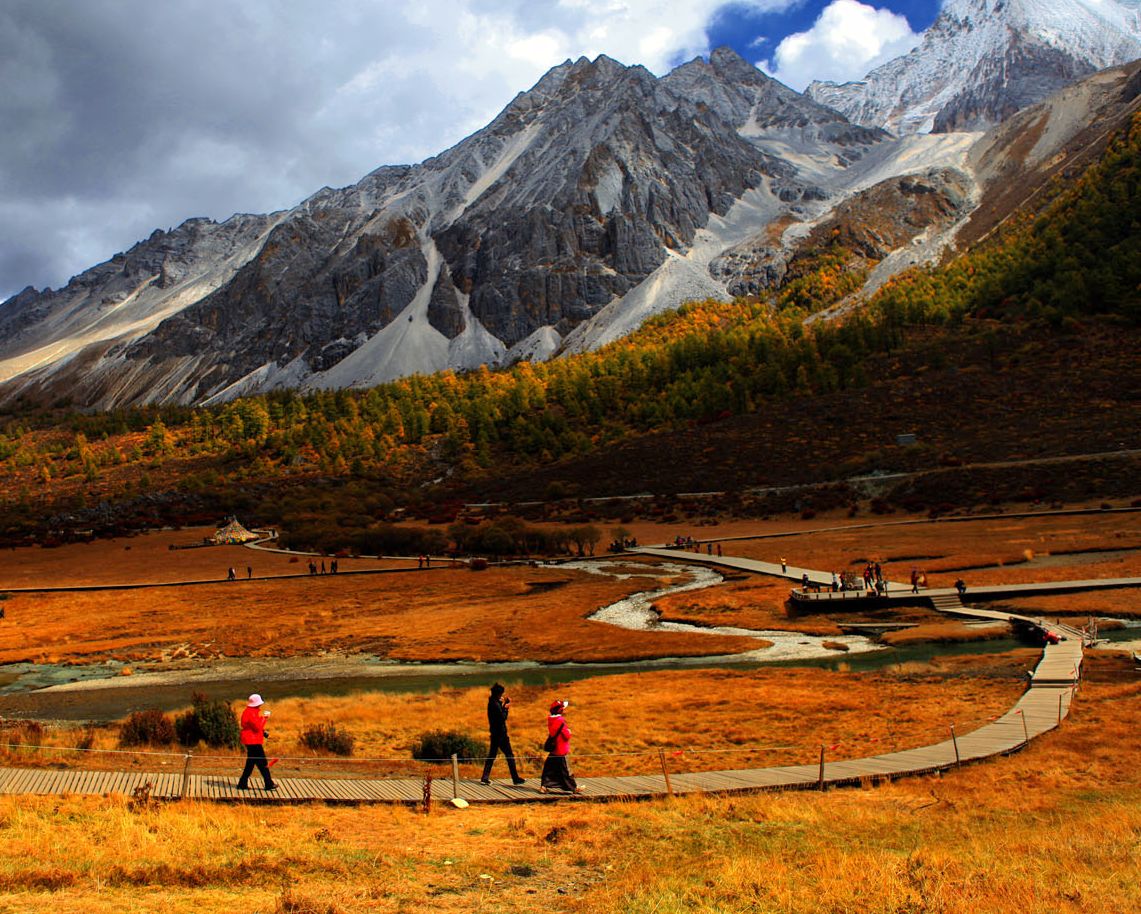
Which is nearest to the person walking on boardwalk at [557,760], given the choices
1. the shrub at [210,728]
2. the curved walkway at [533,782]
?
the curved walkway at [533,782]

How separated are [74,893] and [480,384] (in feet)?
589

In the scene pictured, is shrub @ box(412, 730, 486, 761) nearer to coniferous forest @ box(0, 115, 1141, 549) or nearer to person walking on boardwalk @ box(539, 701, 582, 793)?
person walking on boardwalk @ box(539, 701, 582, 793)

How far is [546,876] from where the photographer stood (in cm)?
1048

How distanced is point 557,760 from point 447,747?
496 centimetres

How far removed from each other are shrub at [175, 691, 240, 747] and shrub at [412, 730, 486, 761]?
4630 millimetres

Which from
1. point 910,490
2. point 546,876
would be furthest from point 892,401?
point 546,876

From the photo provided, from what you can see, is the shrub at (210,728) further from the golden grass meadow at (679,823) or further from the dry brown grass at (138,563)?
the dry brown grass at (138,563)

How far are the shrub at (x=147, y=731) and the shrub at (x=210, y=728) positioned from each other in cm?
26

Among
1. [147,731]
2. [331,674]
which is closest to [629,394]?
[331,674]

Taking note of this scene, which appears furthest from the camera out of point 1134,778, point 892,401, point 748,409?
point 748,409

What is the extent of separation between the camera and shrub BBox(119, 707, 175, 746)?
64.6ft

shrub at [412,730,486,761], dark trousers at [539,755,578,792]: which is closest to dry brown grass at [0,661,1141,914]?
dark trousers at [539,755,578,792]

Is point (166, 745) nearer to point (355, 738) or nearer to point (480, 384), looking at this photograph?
point (355, 738)

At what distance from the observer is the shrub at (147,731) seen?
64.6ft
